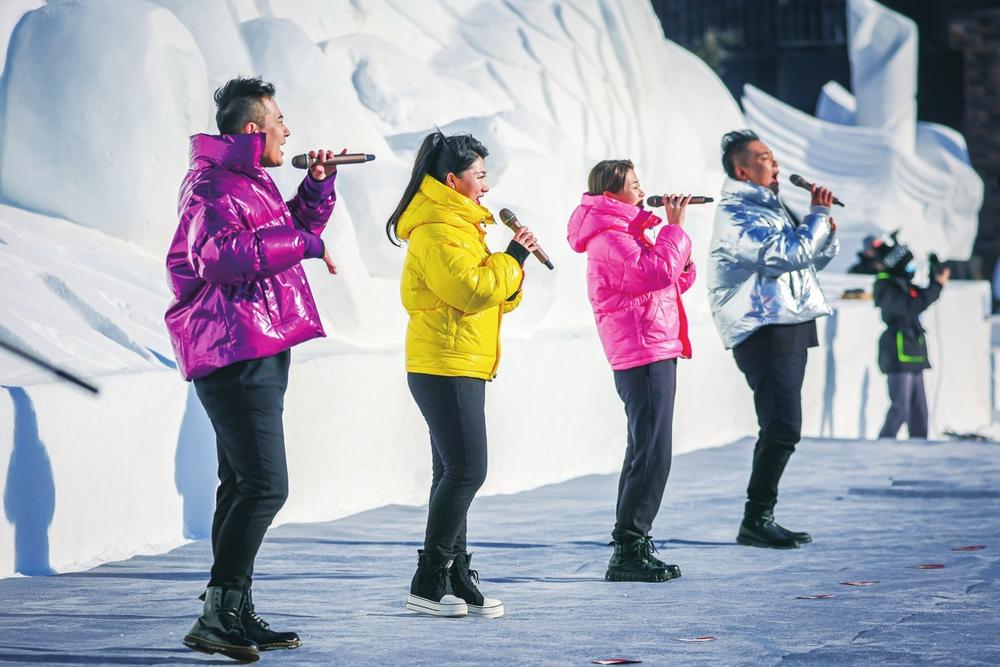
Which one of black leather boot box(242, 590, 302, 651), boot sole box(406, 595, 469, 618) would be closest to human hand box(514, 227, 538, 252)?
boot sole box(406, 595, 469, 618)

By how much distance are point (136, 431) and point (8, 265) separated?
3.72ft

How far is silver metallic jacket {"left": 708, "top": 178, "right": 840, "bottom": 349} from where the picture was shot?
5410 millimetres

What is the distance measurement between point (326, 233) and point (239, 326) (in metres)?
3.71

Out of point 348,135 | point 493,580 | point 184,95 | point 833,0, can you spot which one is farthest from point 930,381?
point 833,0

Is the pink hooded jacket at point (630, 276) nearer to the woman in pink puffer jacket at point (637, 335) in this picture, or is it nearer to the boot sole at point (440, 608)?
the woman in pink puffer jacket at point (637, 335)

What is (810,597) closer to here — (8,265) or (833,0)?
(8,265)

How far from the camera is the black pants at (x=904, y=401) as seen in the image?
10430 millimetres

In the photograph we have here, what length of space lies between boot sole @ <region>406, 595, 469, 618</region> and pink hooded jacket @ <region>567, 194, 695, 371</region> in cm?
105

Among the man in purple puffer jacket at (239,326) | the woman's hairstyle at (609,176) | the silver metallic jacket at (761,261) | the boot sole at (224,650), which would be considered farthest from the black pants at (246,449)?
the silver metallic jacket at (761,261)

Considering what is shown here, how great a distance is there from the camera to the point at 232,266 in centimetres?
359

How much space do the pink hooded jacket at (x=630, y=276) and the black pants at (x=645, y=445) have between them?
55mm

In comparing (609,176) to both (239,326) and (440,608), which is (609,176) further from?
(239,326)

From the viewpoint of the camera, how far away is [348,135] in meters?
7.96

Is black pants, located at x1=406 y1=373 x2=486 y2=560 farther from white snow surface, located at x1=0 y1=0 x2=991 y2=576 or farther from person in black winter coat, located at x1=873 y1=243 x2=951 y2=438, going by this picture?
person in black winter coat, located at x1=873 y1=243 x2=951 y2=438
